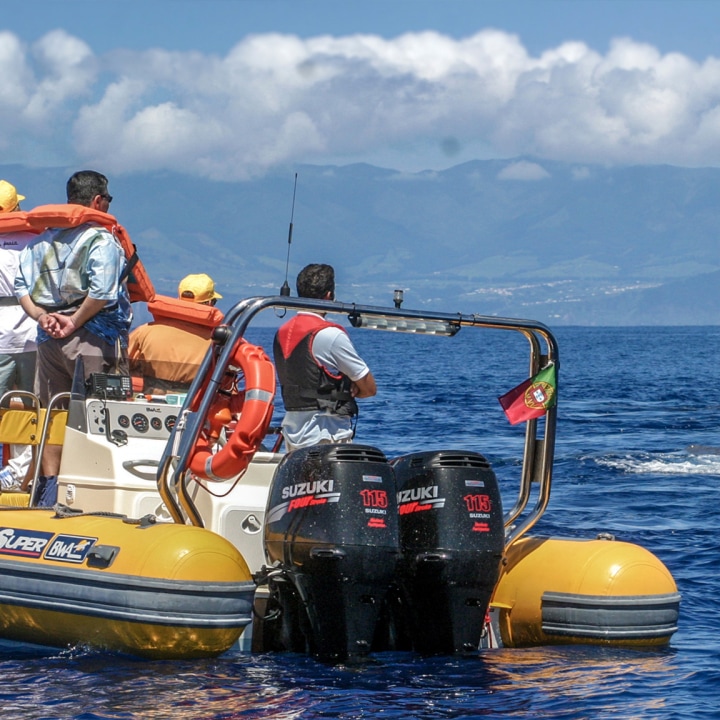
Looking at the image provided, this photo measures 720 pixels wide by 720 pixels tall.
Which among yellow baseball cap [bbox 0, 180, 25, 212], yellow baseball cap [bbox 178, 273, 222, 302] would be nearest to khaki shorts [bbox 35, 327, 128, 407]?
yellow baseball cap [bbox 178, 273, 222, 302]

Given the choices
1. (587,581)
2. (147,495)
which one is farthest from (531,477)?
(147,495)

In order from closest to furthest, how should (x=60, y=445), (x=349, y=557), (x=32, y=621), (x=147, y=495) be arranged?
(x=349, y=557) → (x=32, y=621) → (x=147, y=495) → (x=60, y=445)

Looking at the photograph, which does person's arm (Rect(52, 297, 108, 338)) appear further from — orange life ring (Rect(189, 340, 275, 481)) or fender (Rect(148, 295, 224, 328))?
orange life ring (Rect(189, 340, 275, 481))

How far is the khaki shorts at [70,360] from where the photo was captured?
26.5 feet

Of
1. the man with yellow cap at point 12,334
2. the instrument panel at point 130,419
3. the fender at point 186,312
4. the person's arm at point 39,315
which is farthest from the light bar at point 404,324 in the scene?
the man with yellow cap at point 12,334

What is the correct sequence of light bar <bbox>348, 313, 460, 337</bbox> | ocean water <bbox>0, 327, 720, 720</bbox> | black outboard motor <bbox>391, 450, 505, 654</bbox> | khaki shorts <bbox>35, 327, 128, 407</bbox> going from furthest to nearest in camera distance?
1. khaki shorts <bbox>35, 327, 128, 407</bbox>
2. light bar <bbox>348, 313, 460, 337</bbox>
3. black outboard motor <bbox>391, 450, 505, 654</bbox>
4. ocean water <bbox>0, 327, 720, 720</bbox>

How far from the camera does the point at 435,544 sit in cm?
654

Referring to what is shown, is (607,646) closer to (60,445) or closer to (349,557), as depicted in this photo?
(349,557)

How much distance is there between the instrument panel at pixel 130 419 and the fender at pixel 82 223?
0.88 m

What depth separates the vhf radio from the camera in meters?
7.85

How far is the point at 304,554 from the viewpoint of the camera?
637 cm

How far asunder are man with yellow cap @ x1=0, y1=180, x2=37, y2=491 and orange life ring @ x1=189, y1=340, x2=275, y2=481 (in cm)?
238

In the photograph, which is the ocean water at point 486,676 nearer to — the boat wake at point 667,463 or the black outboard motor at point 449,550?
the black outboard motor at point 449,550

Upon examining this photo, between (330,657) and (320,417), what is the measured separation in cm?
129
